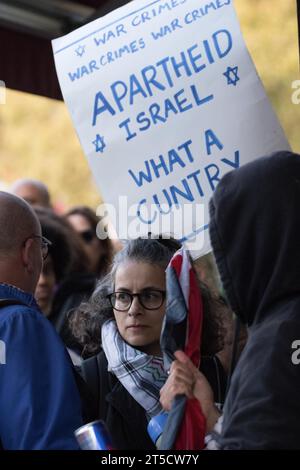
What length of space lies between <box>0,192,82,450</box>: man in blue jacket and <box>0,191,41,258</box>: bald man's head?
0.30ft

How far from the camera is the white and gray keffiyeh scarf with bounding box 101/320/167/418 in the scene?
3170mm

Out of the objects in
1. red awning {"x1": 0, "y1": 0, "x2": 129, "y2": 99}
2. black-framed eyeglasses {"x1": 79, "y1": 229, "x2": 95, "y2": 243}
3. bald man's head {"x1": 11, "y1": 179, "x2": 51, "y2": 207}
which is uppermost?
red awning {"x1": 0, "y1": 0, "x2": 129, "y2": 99}

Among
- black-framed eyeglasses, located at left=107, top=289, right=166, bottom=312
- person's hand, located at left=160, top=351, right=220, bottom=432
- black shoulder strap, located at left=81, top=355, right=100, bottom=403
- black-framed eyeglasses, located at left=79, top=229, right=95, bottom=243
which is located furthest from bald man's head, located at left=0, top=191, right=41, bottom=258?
black-framed eyeglasses, located at left=79, top=229, right=95, bottom=243

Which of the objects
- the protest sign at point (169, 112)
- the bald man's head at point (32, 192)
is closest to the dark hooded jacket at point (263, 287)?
the protest sign at point (169, 112)

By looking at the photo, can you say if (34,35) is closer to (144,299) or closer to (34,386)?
(144,299)

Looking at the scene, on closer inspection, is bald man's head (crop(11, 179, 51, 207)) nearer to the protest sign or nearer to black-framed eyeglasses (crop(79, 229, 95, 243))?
black-framed eyeglasses (crop(79, 229, 95, 243))

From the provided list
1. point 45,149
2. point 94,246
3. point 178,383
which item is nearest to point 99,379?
point 178,383

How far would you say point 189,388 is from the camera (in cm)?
251

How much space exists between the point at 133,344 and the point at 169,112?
0.78 m

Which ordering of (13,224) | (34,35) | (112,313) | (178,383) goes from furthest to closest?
(34,35), (112,313), (13,224), (178,383)

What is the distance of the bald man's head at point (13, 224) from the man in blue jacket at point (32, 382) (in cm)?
9

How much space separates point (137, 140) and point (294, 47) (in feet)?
26.1

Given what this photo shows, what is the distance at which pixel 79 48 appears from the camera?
342cm

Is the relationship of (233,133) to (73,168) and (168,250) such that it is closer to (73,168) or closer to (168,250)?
(168,250)
